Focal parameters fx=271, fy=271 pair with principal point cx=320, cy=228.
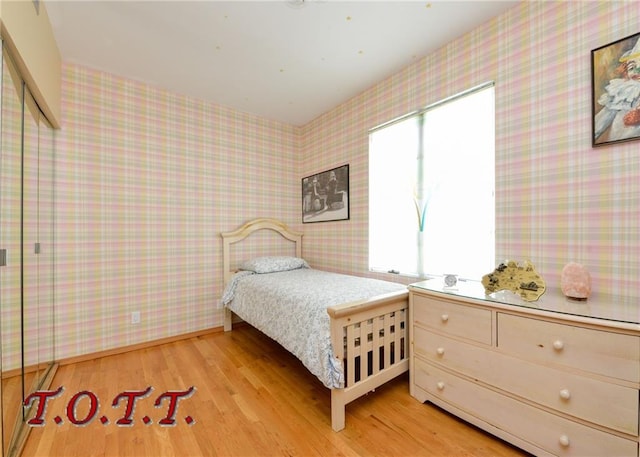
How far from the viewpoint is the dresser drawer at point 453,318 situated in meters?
1.44

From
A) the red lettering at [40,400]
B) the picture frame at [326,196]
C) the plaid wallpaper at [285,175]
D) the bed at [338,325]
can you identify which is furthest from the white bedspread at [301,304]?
the red lettering at [40,400]

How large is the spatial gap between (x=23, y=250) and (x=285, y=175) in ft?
8.44

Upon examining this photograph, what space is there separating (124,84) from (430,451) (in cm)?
371

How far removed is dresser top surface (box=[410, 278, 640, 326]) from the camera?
44.8 inches

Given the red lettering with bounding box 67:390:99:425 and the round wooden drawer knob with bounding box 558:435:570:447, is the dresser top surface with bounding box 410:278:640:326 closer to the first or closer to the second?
the round wooden drawer knob with bounding box 558:435:570:447

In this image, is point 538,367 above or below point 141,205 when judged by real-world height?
below

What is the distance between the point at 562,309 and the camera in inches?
48.5

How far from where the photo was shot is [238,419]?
1.60m

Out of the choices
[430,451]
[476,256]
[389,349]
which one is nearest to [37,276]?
[389,349]

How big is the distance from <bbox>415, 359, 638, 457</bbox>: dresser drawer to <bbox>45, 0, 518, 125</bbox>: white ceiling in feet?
7.62

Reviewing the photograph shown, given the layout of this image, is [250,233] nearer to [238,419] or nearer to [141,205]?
[141,205]

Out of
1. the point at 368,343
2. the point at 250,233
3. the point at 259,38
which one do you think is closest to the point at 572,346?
the point at 368,343

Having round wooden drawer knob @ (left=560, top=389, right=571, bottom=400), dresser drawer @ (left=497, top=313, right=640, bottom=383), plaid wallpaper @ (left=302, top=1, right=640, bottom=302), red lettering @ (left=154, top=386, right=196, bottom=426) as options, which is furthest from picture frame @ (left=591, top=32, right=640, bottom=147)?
red lettering @ (left=154, top=386, right=196, bottom=426)

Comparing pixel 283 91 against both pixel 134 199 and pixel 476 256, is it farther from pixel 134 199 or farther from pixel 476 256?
pixel 476 256
